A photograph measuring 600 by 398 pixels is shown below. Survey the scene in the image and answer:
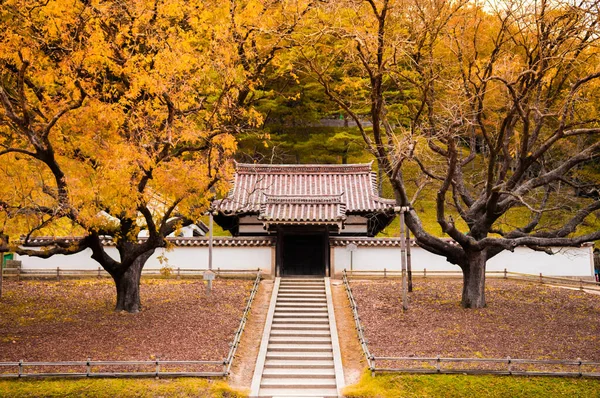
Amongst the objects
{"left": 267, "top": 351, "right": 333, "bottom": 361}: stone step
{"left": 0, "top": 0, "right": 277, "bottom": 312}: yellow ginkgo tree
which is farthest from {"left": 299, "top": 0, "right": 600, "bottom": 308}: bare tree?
{"left": 267, "top": 351, "right": 333, "bottom": 361}: stone step

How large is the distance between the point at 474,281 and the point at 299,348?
6614 mm

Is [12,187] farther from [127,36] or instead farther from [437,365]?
[437,365]

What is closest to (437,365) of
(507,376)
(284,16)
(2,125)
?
(507,376)

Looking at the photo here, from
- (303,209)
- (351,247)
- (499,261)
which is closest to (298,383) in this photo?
(303,209)

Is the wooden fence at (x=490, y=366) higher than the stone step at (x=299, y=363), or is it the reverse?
the wooden fence at (x=490, y=366)

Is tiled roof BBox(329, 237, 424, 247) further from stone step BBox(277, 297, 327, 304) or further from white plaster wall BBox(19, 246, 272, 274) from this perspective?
stone step BBox(277, 297, 327, 304)

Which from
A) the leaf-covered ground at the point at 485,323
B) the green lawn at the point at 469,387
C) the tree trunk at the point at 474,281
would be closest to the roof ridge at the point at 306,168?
the leaf-covered ground at the point at 485,323

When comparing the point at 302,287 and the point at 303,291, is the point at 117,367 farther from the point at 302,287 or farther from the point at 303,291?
the point at 302,287

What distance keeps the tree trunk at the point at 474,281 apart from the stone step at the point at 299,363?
6052 mm

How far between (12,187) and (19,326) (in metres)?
4.91

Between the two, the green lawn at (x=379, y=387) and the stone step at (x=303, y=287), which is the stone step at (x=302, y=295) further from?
the green lawn at (x=379, y=387)

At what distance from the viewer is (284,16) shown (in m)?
17.0

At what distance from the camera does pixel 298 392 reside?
603 inches

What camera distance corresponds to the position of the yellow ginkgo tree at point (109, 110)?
14.9m
